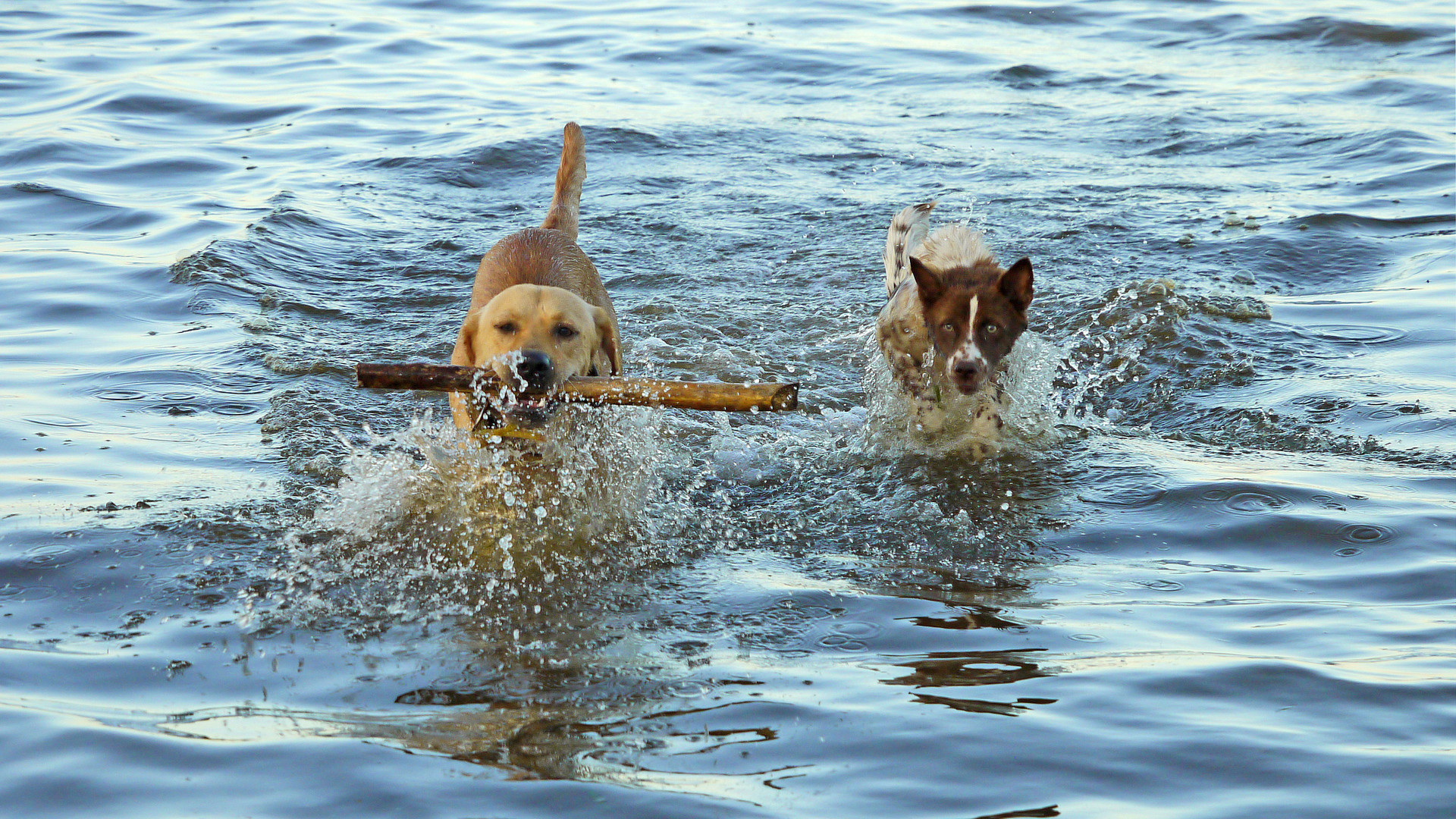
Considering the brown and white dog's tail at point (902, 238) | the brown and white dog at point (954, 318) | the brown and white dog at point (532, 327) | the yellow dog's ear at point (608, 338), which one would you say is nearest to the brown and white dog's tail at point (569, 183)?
the brown and white dog at point (532, 327)

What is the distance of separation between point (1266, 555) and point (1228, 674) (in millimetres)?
1162

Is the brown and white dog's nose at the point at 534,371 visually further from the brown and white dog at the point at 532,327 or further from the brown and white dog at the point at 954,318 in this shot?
the brown and white dog at the point at 954,318

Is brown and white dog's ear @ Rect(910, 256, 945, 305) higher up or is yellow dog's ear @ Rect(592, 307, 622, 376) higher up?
brown and white dog's ear @ Rect(910, 256, 945, 305)

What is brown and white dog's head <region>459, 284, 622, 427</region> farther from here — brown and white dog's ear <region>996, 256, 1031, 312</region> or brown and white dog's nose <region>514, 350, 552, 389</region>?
brown and white dog's ear <region>996, 256, 1031, 312</region>

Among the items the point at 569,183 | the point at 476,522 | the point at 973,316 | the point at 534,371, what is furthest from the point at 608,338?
the point at 569,183

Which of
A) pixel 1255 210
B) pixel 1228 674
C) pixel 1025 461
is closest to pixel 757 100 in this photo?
pixel 1255 210

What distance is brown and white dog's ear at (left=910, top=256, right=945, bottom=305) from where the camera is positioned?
20.2ft

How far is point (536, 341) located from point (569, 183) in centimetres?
228

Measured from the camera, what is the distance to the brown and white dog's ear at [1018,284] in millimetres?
6051

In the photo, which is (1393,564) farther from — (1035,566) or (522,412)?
(522,412)

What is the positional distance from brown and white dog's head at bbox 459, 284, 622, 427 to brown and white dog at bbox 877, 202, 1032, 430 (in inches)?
62.1

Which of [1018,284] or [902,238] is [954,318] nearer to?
[1018,284]

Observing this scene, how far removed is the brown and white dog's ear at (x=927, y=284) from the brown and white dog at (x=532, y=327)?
1433 millimetres

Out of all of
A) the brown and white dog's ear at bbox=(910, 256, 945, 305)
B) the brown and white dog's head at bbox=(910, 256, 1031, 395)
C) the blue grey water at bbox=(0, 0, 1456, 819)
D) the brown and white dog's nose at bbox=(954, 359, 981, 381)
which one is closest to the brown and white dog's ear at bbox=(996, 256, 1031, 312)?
the brown and white dog's head at bbox=(910, 256, 1031, 395)
